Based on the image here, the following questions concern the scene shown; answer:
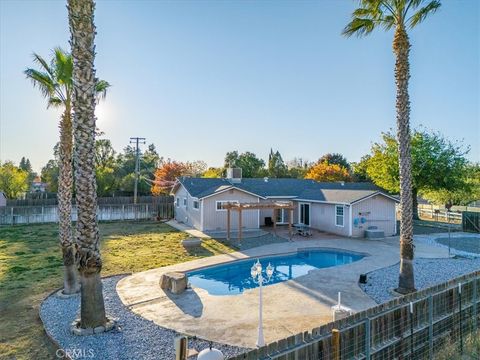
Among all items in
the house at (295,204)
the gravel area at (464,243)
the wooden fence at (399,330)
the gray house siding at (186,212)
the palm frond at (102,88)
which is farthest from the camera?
the gray house siding at (186,212)

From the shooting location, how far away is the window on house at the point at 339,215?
22.1 metres

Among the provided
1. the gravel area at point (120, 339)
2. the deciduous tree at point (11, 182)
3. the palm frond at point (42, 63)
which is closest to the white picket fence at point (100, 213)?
the deciduous tree at point (11, 182)

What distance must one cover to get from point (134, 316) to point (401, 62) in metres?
11.3

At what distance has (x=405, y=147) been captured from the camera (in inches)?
393

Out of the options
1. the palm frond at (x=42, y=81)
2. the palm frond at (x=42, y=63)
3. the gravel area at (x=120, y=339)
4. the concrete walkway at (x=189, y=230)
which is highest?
the palm frond at (x=42, y=63)

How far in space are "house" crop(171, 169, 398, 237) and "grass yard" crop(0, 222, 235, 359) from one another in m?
2.75

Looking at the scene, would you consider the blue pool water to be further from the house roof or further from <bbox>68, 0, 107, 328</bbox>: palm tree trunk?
the house roof

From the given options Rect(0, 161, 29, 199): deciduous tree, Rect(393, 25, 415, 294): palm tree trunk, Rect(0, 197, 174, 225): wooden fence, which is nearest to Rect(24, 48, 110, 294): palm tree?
Rect(393, 25, 415, 294): palm tree trunk

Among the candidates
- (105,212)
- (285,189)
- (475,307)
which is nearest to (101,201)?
(105,212)

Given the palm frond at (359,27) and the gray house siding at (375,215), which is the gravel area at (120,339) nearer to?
the palm frond at (359,27)

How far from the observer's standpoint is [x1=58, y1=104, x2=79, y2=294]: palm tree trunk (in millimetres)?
9969

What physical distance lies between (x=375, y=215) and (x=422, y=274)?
9753mm

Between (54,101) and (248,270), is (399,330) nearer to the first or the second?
(248,270)

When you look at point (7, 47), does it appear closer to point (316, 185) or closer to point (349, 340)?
point (349, 340)
